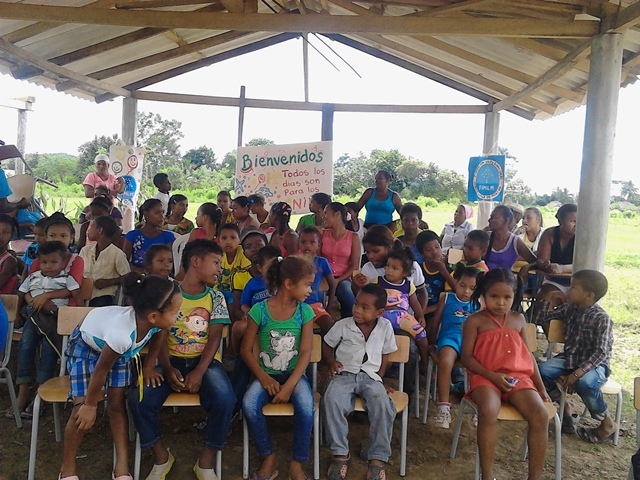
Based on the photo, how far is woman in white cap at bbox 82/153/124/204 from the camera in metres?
7.26

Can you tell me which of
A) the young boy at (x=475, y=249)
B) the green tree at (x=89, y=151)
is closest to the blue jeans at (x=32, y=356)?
Answer: the young boy at (x=475, y=249)

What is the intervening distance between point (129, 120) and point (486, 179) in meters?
5.68

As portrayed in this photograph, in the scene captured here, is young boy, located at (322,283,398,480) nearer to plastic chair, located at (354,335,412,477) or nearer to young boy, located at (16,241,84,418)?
plastic chair, located at (354,335,412,477)

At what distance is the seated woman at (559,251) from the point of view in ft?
15.6

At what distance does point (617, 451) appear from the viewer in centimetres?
340

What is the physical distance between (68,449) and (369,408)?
1.50 metres

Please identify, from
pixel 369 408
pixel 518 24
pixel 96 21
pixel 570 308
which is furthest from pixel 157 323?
pixel 518 24

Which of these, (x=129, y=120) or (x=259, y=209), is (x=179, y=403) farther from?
(x=129, y=120)

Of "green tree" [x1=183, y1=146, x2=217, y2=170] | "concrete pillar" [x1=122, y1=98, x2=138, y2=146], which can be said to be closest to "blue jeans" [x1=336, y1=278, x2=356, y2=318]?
"concrete pillar" [x1=122, y1=98, x2=138, y2=146]

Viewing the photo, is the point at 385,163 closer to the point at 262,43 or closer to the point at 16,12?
the point at 262,43

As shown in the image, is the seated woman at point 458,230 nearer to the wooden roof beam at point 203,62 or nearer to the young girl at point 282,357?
the young girl at point 282,357

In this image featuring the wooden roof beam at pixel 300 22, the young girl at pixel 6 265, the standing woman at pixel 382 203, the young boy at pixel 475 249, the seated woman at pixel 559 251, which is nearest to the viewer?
the young girl at pixel 6 265

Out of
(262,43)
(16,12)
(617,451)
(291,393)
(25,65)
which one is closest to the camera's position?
(291,393)

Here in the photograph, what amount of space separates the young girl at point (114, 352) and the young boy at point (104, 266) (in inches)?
54.2
